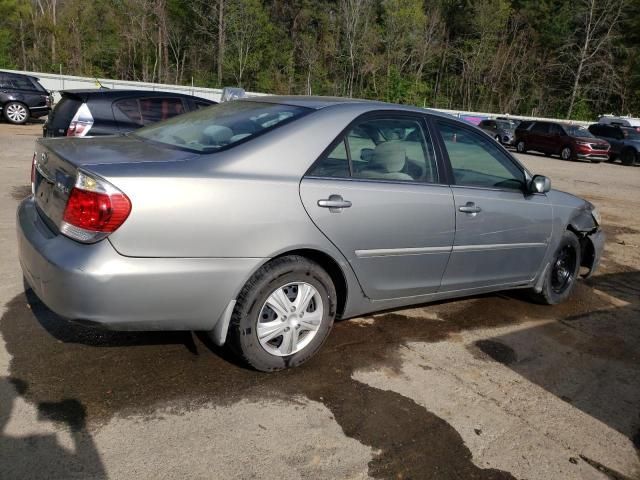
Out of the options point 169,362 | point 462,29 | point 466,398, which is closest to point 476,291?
point 466,398

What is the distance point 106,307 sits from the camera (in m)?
2.69

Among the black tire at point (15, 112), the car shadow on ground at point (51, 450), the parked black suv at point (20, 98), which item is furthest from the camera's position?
the black tire at point (15, 112)

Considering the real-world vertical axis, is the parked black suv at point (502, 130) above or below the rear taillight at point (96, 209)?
below

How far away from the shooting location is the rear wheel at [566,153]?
2302cm

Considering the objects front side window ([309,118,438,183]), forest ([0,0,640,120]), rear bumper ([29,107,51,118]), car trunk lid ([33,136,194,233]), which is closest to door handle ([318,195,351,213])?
front side window ([309,118,438,183])

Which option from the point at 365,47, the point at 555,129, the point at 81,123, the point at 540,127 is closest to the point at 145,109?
the point at 81,123

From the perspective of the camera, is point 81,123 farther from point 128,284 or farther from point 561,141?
point 561,141

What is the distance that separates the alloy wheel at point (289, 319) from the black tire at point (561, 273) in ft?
8.02

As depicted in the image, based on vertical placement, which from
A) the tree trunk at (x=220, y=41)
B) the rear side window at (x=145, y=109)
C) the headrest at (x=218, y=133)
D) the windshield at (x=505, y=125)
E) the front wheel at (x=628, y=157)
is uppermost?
the tree trunk at (x=220, y=41)

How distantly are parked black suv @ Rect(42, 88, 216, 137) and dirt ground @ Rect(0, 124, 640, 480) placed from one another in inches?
133

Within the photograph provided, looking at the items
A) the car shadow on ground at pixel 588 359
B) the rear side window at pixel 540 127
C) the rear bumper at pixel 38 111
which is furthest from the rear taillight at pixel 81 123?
the rear side window at pixel 540 127

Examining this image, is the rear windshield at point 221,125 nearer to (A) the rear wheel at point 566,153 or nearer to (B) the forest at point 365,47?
(A) the rear wheel at point 566,153

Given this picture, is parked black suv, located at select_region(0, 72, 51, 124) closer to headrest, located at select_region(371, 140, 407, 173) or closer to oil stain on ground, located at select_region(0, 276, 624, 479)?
oil stain on ground, located at select_region(0, 276, 624, 479)

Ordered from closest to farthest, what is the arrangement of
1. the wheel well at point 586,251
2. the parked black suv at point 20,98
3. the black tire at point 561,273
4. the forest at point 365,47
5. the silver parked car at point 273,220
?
the silver parked car at point 273,220 → the black tire at point 561,273 → the wheel well at point 586,251 → the parked black suv at point 20,98 → the forest at point 365,47
